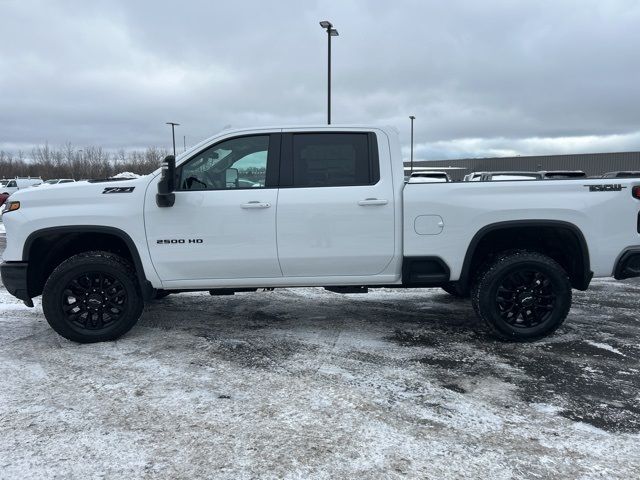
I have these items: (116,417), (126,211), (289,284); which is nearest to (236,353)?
(289,284)

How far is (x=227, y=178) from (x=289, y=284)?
1.14 m

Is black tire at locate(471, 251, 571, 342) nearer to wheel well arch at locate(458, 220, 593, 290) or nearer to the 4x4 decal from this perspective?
wheel well arch at locate(458, 220, 593, 290)

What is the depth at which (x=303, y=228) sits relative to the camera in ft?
15.0

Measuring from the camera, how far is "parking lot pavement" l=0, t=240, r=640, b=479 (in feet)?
9.13

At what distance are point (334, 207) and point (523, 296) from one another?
6.38 ft

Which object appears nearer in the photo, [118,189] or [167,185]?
[167,185]

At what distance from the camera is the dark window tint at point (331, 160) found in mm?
4668

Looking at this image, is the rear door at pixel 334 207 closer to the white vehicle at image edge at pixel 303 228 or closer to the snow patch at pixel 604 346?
the white vehicle at image edge at pixel 303 228

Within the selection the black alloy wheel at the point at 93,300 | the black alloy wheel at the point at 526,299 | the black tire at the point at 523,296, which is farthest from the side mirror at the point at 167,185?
the black alloy wheel at the point at 526,299

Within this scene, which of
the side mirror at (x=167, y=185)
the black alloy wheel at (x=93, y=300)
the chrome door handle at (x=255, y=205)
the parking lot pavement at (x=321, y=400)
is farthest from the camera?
the black alloy wheel at (x=93, y=300)

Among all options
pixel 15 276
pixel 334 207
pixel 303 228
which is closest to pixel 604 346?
pixel 334 207

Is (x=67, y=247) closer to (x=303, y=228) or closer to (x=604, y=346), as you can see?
(x=303, y=228)

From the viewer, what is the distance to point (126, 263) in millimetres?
4777

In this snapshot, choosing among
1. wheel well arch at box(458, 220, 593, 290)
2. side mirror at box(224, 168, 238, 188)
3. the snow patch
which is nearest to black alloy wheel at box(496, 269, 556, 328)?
wheel well arch at box(458, 220, 593, 290)
